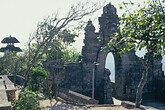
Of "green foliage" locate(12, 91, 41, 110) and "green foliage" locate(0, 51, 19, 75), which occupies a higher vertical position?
"green foliage" locate(0, 51, 19, 75)

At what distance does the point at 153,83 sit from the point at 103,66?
627 centimetres

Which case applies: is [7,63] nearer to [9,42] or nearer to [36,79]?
[9,42]

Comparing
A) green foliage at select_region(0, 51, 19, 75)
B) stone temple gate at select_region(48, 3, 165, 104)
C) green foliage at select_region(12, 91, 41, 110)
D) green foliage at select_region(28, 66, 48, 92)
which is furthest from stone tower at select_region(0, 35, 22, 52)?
green foliage at select_region(12, 91, 41, 110)

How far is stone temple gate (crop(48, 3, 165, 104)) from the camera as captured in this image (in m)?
17.4

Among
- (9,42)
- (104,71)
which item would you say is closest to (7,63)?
(9,42)

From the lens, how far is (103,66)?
18.3m

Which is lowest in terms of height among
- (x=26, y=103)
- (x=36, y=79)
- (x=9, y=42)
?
(x=26, y=103)

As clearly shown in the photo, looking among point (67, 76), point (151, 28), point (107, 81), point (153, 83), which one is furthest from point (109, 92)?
point (151, 28)

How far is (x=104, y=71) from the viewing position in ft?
59.5

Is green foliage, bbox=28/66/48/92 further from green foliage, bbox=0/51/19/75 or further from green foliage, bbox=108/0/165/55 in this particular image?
green foliage, bbox=0/51/19/75

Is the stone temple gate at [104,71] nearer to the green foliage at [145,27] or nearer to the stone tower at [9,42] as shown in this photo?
the green foliage at [145,27]

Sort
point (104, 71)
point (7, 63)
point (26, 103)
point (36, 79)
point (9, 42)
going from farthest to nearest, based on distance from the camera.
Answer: point (9, 42) < point (7, 63) < point (104, 71) < point (36, 79) < point (26, 103)

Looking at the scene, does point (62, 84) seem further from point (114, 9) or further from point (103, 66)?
point (114, 9)

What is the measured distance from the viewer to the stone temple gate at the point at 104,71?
17.4 meters
